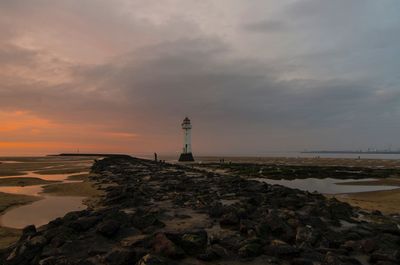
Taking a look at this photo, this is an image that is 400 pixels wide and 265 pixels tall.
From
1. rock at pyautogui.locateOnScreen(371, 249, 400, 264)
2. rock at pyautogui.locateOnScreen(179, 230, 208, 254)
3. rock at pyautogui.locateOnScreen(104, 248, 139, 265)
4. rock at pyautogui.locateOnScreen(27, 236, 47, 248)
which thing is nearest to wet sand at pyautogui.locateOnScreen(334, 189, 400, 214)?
rock at pyautogui.locateOnScreen(371, 249, 400, 264)

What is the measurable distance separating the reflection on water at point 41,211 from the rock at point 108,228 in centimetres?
475

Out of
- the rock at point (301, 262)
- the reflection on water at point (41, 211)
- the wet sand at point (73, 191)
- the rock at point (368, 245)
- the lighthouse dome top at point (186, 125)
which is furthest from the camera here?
the lighthouse dome top at point (186, 125)

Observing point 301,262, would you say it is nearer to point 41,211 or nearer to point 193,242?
point 193,242

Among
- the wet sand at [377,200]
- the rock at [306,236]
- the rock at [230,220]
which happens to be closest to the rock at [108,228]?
the rock at [230,220]

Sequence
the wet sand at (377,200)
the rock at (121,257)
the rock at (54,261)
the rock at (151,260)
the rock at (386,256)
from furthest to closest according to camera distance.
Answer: the wet sand at (377,200), the rock at (386,256), the rock at (54,261), the rock at (121,257), the rock at (151,260)

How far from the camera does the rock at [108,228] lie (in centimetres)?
1112

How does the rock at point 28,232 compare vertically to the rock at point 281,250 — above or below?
above

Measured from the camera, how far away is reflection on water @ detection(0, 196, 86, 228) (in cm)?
1495

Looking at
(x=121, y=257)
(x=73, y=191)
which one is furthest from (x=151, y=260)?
(x=73, y=191)

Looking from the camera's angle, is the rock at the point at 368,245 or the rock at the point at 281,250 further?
the rock at the point at 368,245

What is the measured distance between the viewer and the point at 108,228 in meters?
11.2

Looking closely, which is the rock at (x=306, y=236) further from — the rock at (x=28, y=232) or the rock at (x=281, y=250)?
the rock at (x=28, y=232)

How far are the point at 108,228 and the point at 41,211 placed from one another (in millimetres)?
7990

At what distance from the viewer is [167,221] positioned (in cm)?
1403
